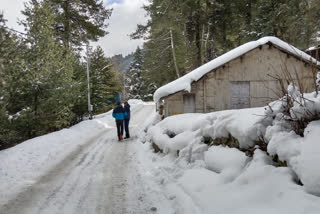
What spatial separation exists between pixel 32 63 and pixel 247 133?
10.3 metres

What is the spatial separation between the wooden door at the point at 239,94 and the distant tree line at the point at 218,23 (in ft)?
16.7

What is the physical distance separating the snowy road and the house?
6688 mm

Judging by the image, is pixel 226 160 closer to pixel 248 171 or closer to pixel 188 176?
pixel 248 171

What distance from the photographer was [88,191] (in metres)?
4.41

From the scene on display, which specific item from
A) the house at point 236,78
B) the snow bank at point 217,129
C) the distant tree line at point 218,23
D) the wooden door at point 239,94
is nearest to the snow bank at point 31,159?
the snow bank at point 217,129

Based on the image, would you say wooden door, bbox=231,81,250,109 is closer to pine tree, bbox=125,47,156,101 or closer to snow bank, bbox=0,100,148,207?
snow bank, bbox=0,100,148,207

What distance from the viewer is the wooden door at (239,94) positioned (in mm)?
13070

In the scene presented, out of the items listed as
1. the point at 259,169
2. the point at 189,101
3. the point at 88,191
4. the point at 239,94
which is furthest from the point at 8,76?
the point at 239,94

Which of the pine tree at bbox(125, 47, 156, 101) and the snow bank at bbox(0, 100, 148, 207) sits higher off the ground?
the pine tree at bbox(125, 47, 156, 101)

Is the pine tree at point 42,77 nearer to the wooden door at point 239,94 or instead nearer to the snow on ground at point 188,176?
the snow on ground at point 188,176

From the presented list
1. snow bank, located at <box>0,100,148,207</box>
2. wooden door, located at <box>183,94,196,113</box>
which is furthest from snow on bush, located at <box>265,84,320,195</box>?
wooden door, located at <box>183,94,196,113</box>

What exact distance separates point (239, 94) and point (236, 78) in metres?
0.98

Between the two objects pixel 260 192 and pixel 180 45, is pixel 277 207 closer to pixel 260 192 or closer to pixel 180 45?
pixel 260 192

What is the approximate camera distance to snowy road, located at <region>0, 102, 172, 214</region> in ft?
12.2
